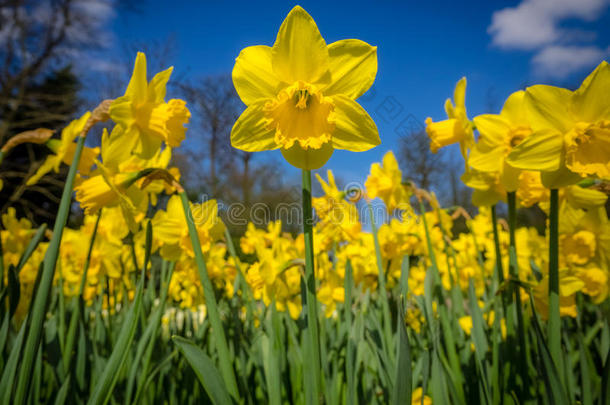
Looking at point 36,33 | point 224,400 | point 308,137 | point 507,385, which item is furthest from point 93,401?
point 36,33

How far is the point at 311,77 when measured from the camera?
3.34 ft

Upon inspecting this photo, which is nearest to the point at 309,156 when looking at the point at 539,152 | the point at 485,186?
the point at 539,152

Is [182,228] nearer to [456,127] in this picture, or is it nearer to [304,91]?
[304,91]

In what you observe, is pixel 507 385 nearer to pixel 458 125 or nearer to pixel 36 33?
pixel 458 125

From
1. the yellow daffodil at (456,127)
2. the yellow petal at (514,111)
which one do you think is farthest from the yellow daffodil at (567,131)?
the yellow daffodil at (456,127)

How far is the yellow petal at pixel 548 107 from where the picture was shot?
1.02m

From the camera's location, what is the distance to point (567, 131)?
104 centimetres

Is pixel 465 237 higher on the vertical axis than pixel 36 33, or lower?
lower

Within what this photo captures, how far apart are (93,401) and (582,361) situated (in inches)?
59.9

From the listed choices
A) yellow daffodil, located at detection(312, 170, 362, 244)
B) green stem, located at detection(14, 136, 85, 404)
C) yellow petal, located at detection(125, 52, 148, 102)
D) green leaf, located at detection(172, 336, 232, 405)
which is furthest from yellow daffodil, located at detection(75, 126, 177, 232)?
yellow daffodil, located at detection(312, 170, 362, 244)

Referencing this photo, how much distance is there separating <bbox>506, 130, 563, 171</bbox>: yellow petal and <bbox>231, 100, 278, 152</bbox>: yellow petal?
2.15 ft

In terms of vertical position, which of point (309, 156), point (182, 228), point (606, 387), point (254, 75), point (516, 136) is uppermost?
point (254, 75)

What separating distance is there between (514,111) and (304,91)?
77 centimetres

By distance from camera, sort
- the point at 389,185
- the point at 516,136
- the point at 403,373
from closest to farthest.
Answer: the point at 403,373
the point at 516,136
the point at 389,185
